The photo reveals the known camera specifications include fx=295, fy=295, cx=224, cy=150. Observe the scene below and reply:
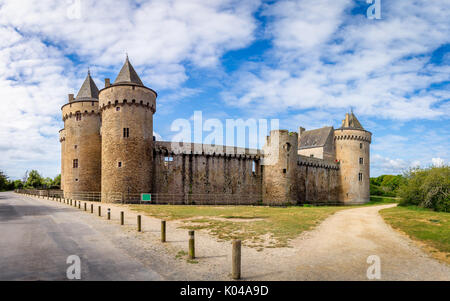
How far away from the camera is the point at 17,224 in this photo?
14.1 metres

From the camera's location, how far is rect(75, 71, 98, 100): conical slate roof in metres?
36.9

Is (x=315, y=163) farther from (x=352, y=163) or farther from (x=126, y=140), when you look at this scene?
(x=126, y=140)

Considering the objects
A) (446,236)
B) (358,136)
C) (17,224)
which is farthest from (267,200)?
(17,224)

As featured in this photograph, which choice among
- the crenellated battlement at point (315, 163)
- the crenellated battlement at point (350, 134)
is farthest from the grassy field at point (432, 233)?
the crenellated battlement at point (350, 134)

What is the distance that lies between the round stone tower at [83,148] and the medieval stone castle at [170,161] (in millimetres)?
112

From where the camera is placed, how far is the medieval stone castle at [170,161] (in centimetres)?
2952

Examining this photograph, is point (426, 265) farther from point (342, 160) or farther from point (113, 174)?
point (342, 160)

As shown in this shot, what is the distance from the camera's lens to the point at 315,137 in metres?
49.3

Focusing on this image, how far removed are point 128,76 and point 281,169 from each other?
2022 cm

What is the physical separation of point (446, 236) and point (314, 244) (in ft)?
19.2

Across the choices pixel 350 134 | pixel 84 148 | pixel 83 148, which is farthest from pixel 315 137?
pixel 83 148

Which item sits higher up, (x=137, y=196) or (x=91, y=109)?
(x=91, y=109)

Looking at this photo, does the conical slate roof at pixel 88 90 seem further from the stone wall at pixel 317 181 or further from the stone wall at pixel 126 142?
the stone wall at pixel 317 181

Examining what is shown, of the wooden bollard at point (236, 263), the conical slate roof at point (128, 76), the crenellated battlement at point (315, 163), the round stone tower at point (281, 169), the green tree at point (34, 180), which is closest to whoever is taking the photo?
the wooden bollard at point (236, 263)
